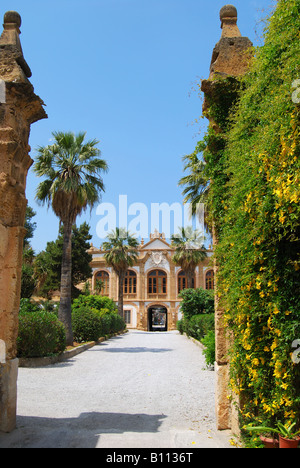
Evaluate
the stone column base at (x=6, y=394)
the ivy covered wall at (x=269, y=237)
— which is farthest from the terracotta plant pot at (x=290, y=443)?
the stone column base at (x=6, y=394)

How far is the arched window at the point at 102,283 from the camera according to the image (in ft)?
147

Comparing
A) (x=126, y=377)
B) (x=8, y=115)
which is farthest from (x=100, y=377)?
(x=8, y=115)

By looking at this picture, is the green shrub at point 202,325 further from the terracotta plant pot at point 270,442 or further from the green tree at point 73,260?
the green tree at point 73,260

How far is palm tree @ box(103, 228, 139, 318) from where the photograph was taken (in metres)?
33.5

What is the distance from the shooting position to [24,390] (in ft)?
26.6

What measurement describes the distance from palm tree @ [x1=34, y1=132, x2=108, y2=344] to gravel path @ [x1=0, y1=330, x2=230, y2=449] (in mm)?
5781

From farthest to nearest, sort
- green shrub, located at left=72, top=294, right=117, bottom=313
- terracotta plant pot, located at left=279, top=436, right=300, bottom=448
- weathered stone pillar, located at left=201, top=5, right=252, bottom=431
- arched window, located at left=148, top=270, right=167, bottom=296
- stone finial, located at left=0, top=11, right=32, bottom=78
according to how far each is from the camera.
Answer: arched window, located at left=148, top=270, right=167, bottom=296
green shrub, located at left=72, top=294, right=117, bottom=313
stone finial, located at left=0, top=11, right=32, bottom=78
weathered stone pillar, located at left=201, top=5, right=252, bottom=431
terracotta plant pot, located at left=279, top=436, right=300, bottom=448

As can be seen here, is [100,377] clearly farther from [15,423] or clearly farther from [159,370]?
[15,423]

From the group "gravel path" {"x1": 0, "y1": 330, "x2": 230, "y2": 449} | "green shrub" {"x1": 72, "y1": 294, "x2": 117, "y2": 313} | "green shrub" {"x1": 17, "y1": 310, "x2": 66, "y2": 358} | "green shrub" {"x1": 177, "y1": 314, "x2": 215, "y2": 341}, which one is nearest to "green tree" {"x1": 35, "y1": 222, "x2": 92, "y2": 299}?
"green shrub" {"x1": 72, "y1": 294, "x2": 117, "y2": 313}

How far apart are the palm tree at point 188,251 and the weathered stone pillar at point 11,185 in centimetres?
2738

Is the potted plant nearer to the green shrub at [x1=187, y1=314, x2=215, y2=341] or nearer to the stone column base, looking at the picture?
the stone column base

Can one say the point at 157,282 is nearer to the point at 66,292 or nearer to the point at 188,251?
the point at 188,251

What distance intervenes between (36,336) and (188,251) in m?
22.6
